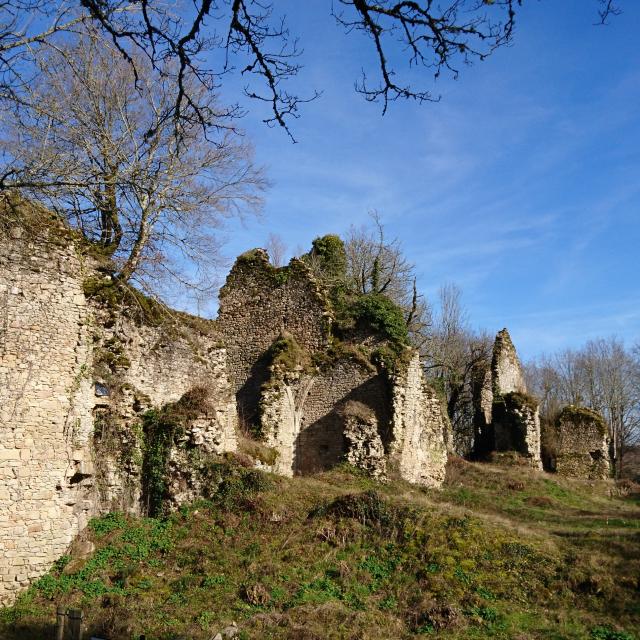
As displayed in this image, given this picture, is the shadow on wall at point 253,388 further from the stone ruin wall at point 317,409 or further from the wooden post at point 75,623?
the wooden post at point 75,623

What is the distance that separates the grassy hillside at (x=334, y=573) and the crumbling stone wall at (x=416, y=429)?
5202 mm

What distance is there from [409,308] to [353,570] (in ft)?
86.5

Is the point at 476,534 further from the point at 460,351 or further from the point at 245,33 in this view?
the point at 460,351

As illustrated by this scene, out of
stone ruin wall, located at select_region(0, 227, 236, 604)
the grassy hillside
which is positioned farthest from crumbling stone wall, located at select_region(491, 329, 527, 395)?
stone ruin wall, located at select_region(0, 227, 236, 604)

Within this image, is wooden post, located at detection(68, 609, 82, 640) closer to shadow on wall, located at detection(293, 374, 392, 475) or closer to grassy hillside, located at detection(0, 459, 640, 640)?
grassy hillside, located at detection(0, 459, 640, 640)

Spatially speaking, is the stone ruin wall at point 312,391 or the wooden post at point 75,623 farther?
the stone ruin wall at point 312,391

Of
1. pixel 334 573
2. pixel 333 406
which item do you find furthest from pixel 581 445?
pixel 334 573

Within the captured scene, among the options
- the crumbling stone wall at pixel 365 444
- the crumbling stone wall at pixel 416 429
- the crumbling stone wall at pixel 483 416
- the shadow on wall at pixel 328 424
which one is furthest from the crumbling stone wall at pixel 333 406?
the crumbling stone wall at pixel 483 416

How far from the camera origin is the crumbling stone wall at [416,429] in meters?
19.6

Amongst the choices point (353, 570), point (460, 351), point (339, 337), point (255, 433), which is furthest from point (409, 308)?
point (353, 570)

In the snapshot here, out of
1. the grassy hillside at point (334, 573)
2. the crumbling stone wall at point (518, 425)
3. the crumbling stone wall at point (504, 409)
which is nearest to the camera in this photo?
the grassy hillside at point (334, 573)

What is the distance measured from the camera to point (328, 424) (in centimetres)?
2064

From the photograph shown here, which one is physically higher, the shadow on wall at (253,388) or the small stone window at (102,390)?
the shadow on wall at (253,388)

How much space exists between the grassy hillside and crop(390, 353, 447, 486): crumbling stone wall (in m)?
5.20
